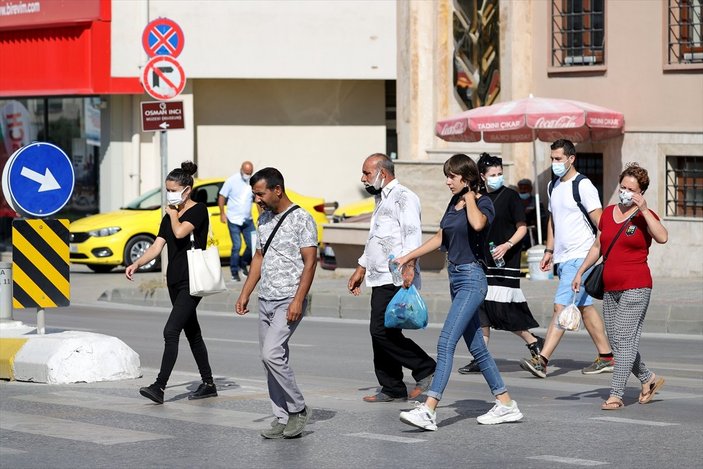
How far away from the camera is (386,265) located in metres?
11.1

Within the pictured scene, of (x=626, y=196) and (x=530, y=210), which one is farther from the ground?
(x=626, y=196)

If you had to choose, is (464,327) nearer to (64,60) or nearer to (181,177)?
(181,177)

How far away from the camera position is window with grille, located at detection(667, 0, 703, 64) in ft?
74.4

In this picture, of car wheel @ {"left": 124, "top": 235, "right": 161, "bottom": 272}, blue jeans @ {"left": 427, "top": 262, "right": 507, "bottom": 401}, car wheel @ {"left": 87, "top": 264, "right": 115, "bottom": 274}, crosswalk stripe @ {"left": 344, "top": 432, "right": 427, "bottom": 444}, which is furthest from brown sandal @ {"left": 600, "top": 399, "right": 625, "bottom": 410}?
car wheel @ {"left": 87, "top": 264, "right": 115, "bottom": 274}

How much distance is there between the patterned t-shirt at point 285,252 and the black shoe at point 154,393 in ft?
5.90

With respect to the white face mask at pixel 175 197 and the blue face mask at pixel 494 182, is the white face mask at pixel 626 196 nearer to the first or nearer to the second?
the blue face mask at pixel 494 182

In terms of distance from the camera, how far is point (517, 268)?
43.1 feet

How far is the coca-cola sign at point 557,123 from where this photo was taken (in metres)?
21.9

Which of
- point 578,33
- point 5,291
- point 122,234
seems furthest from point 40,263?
point 578,33

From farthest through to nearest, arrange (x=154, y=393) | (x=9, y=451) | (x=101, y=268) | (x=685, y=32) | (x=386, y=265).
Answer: (x=101, y=268) → (x=685, y=32) → (x=154, y=393) → (x=386, y=265) → (x=9, y=451)

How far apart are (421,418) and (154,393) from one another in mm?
2480

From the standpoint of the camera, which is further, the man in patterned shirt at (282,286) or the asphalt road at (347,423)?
the man in patterned shirt at (282,286)

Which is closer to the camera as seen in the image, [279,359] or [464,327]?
[279,359]

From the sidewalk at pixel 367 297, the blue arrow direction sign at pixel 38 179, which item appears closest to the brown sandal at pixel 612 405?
the blue arrow direction sign at pixel 38 179
